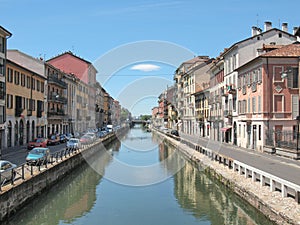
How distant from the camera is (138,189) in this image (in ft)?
77.9

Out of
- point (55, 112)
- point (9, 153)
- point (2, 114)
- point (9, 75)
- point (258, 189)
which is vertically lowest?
point (258, 189)

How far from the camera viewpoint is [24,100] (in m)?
39.6

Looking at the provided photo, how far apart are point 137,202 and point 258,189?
6545 mm

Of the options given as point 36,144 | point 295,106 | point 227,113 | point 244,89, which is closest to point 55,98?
point 36,144

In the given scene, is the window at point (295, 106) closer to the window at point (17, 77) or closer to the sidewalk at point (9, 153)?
the sidewalk at point (9, 153)

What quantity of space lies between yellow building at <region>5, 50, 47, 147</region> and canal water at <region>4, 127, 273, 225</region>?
10426 millimetres

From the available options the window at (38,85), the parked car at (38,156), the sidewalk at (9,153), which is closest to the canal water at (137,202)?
the parked car at (38,156)

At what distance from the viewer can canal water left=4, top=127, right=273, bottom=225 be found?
642 inches

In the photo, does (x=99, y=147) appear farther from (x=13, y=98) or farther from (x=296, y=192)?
(x=296, y=192)

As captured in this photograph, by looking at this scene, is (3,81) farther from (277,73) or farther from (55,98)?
(277,73)

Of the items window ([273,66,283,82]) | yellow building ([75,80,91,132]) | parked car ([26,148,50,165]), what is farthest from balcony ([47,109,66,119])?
window ([273,66,283,82])

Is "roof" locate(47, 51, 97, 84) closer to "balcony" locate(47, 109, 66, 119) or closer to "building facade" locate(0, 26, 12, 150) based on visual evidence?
"balcony" locate(47, 109, 66, 119)

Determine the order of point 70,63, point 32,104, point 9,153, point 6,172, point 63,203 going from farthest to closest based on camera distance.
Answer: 1. point 70,63
2. point 32,104
3. point 9,153
4. point 63,203
5. point 6,172

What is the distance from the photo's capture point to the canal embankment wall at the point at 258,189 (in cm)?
1327
